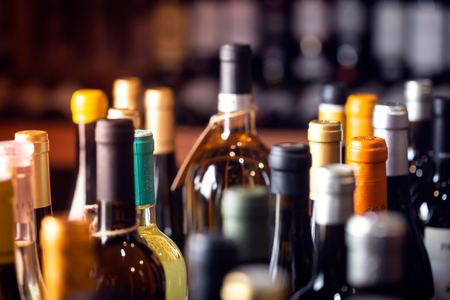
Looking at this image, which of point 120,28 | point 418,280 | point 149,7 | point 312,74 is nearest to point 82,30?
point 120,28

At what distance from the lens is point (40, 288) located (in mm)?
521

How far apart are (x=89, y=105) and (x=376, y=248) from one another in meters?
0.40

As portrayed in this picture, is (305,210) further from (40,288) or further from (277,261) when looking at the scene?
(40,288)

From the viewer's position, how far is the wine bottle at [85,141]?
606mm

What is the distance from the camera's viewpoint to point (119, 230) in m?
0.47

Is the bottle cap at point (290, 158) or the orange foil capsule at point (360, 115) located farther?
the orange foil capsule at point (360, 115)

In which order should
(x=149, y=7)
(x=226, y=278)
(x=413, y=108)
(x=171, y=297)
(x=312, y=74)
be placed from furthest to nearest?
(x=149, y=7), (x=312, y=74), (x=413, y=108), (x=171, y=297), (x=226, y=278)

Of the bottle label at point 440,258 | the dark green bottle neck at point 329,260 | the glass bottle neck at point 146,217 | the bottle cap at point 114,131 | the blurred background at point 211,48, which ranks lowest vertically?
the bottle label at point 440,258

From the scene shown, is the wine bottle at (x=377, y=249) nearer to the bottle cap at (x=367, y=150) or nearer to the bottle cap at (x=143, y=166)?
the bottle cap at (x=367, y=150)

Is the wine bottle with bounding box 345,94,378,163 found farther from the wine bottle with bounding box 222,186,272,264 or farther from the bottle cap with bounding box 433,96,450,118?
the wine bottle with bounding box 222,186,272,264

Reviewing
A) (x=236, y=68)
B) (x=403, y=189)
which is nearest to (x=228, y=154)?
(x=236, y=68)

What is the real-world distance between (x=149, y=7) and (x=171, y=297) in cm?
179

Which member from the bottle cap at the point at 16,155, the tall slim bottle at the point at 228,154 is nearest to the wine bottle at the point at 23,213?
the bottle cap at the point at 16,155

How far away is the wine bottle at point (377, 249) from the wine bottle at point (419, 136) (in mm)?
424
